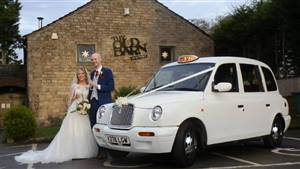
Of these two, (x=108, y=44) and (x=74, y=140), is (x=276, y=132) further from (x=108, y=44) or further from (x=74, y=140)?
(x=108, y=44)

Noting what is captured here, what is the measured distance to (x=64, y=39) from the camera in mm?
27188

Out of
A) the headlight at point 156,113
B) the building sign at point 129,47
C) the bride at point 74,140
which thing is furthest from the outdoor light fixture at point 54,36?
the headlight at point 156,113

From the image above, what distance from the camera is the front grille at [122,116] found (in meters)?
8.60

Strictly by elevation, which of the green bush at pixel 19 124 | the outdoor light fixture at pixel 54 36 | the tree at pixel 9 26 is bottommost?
the green bush at pixel 19 124

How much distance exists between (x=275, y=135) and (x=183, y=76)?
9.10ft

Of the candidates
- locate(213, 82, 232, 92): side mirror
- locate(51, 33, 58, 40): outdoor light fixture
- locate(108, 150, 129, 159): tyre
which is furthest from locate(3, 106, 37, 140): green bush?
locate(213, 82, 232, 92): side mirror

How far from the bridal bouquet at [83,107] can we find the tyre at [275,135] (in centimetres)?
375

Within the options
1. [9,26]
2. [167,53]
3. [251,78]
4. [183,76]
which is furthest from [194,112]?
[9,26]

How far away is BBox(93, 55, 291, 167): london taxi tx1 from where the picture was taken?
27.3 ft

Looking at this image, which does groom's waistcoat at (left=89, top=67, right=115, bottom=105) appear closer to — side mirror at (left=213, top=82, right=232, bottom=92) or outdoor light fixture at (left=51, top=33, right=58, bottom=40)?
side mirror at (left=213, top=82, right=232, bottom=92)

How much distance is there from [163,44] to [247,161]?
20.1 m

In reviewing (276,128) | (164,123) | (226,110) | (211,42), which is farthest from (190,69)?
(211,42)

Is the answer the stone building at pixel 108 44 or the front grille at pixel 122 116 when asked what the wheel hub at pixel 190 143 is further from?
the stone building at pixel 108 44

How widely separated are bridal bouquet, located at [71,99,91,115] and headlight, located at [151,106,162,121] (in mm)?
2508
